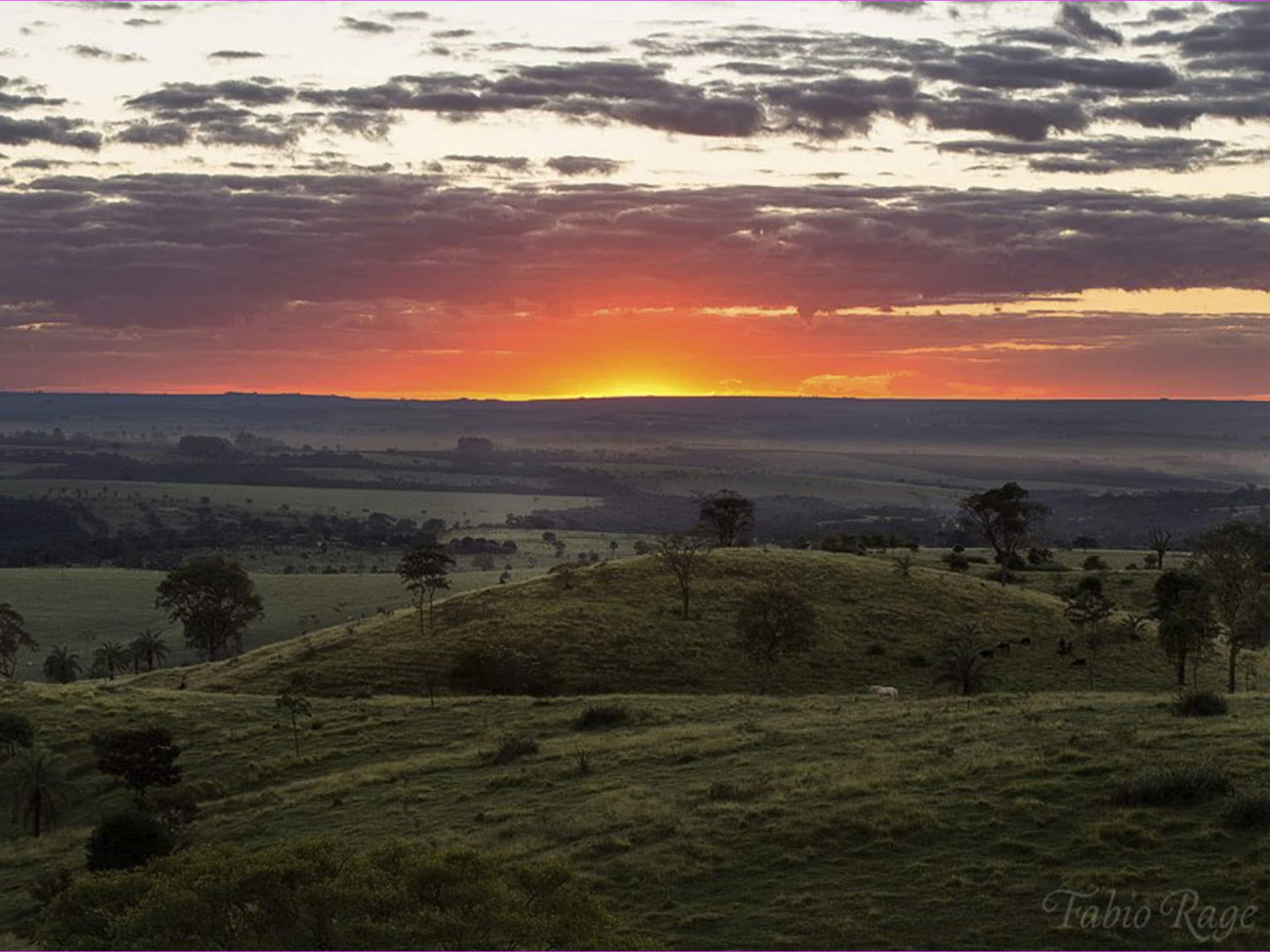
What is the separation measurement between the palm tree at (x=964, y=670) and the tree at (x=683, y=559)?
1893 cm

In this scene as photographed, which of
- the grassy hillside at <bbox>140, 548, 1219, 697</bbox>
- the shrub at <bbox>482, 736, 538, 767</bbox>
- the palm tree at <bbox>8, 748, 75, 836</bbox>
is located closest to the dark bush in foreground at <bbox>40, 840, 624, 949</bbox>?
the shrub at <bbox>482, 736, 538, 767</bbox>

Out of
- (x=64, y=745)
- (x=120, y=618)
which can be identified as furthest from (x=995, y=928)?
(x=120, y=618)

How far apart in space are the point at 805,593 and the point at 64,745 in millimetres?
50750

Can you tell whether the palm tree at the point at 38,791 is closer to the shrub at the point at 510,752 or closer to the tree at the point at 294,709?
the tree at the point at 294,709

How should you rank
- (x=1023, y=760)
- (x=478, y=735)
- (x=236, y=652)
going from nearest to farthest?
(x=1023, y=760) → (x=478, y=735) → (x=236, y=652)

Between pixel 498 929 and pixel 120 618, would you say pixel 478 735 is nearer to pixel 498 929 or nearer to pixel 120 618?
pixel 498 929

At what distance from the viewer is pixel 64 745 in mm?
59719

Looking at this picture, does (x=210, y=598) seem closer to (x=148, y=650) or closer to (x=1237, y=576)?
(x=148, y=650)

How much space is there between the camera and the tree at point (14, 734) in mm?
57781

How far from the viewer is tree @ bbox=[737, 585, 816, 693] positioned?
7650cm

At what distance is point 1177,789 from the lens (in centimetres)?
3203

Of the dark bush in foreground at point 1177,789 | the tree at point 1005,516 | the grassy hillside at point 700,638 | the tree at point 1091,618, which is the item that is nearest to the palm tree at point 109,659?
the grassy hillside at point 700,638

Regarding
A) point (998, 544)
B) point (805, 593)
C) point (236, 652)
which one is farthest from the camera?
point (236, 652)

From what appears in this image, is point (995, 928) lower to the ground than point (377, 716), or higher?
higher
